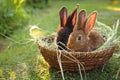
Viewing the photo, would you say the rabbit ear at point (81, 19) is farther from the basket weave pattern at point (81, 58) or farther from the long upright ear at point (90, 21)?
the basket weave pattern at point (81, 58)

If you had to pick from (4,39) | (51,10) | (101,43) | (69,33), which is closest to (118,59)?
(101,43)

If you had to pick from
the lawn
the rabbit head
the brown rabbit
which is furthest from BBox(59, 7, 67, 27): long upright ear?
the lawn

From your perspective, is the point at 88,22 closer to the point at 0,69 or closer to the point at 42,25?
the point at 0,69

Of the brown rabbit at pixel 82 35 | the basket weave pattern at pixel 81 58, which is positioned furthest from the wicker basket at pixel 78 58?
the brown rabbit at pixel 82 35

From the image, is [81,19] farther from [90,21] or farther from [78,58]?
[78,58]

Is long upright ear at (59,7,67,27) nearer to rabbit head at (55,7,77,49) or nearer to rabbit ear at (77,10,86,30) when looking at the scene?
rabbit head at (55,7,77,49)

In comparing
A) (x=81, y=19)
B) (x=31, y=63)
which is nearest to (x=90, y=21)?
(x=81, y=19)

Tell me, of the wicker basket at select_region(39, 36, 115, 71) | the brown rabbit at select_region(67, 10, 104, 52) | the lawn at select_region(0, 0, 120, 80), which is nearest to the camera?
the wicker basket at select_region(39, 36, 115, 71)
